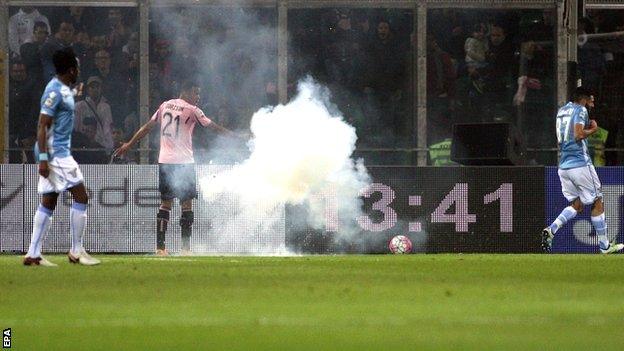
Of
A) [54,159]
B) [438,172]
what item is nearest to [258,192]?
[438,172]

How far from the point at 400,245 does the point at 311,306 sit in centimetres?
1088

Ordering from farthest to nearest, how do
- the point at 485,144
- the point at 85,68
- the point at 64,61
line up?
1. the point at 85,68
2. the point at 485,144
3. the point at 64,61

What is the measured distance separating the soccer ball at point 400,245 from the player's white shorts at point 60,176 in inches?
284

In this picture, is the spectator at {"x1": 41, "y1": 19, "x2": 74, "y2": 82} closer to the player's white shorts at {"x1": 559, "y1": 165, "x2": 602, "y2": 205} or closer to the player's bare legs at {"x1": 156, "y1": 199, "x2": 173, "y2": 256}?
the player's bare legs at {"x1": 156, "y1": 199, "x2": 173, "y2": 256}

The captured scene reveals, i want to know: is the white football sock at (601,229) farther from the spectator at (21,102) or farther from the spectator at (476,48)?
the spectator at (21,102)

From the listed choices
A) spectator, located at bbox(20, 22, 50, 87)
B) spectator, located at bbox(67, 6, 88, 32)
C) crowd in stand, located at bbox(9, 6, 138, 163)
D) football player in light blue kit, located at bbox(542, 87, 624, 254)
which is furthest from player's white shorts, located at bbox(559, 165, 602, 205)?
spectator, located at bbox(20, 22, 50, 87)

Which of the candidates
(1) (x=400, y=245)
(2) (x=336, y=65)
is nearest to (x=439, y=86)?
(2) (x=336, y=65)

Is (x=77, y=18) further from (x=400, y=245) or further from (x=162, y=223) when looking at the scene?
(x=400, y=245)

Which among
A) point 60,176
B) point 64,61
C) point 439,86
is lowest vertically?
point 60,176

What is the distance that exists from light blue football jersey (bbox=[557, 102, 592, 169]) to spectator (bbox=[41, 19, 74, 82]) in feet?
27.6

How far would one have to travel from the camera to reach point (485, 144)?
22.8m

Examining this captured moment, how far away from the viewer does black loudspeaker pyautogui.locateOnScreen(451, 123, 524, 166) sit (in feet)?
74.3

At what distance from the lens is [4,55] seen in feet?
78.1

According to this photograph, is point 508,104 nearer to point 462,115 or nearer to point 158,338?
point 462,115
